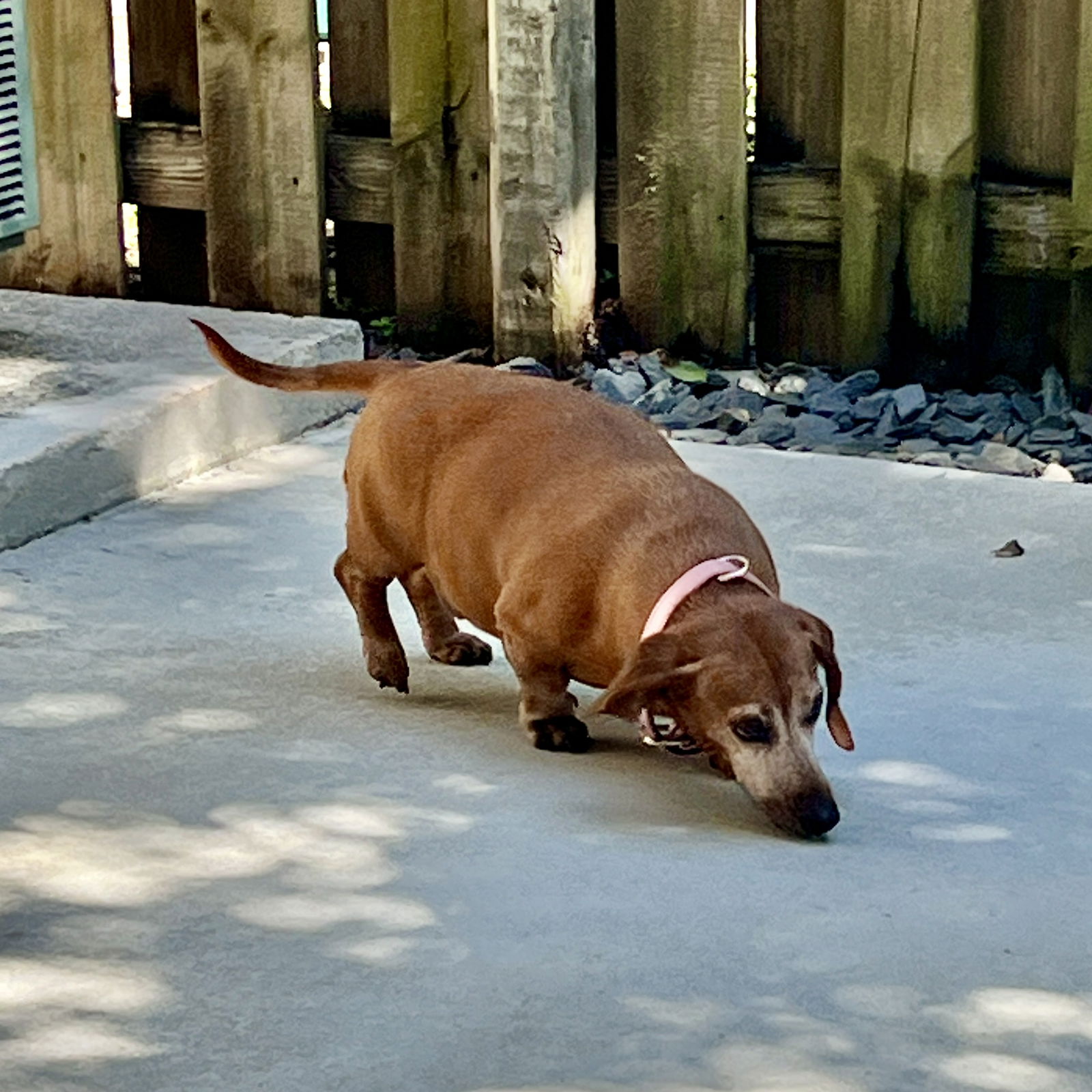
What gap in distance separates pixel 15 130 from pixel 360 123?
1401 mm

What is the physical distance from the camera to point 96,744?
4133 mm

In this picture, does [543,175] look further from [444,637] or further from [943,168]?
[444,637]

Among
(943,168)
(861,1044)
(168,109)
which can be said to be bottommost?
(861,1044)

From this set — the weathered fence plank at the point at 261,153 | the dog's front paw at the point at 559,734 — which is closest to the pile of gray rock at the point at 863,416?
the weathered fence plank at the point at 261,153

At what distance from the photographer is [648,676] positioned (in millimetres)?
3709

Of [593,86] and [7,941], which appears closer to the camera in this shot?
[7,941]

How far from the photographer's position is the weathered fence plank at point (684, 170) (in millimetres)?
6641

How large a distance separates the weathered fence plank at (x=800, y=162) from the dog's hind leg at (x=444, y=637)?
2.38 metres

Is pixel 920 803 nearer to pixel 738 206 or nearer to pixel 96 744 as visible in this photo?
pixel 96 744

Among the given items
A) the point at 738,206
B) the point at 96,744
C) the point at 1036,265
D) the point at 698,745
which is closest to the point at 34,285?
the point at 738,206

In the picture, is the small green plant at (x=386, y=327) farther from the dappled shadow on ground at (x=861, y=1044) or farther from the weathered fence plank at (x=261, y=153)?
the dappled shadow on ground at (x=861, y=1044)

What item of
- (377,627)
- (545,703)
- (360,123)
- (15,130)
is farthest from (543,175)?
(545,703)

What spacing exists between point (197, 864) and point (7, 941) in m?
0.39

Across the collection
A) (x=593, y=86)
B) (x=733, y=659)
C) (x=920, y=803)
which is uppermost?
(x=593, y=86)
